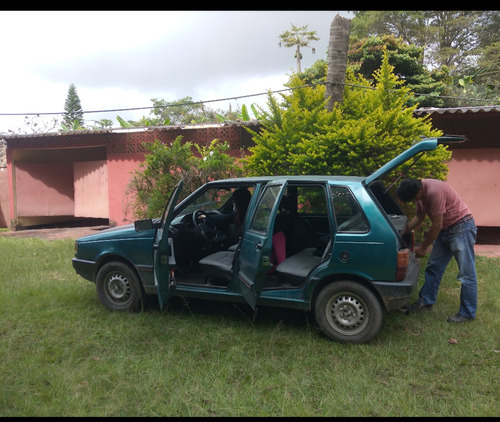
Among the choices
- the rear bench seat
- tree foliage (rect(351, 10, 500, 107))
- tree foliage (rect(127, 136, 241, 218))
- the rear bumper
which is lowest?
the rear bumper

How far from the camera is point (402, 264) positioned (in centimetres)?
362

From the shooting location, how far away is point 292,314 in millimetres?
4695

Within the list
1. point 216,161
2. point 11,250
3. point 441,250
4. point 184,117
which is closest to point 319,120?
point 216,161

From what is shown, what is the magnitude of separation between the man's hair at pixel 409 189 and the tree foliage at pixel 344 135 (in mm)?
2270

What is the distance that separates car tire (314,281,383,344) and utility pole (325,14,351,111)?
14.9ft

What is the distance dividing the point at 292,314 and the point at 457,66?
2336cm

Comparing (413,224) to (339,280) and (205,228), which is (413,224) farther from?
(205,228)

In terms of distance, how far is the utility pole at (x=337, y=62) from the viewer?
742 centimetres

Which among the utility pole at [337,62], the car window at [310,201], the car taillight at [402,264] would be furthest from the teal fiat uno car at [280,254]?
the utility pole at [337,62]

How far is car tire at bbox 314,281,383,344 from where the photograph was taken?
374cm

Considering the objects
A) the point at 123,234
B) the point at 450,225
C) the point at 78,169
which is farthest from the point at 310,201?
the point at 78,169

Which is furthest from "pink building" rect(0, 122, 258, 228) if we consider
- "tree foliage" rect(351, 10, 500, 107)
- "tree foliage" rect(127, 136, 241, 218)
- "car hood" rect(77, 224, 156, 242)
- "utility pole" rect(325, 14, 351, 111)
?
"tree foliage" rect(351, 10, 500, 107)

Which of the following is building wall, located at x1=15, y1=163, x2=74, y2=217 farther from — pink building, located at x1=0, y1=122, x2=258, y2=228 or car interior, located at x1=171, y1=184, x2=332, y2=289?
car interior, located at x1=171, y1=184, x2=332, y2=289

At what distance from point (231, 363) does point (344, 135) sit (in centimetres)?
419
